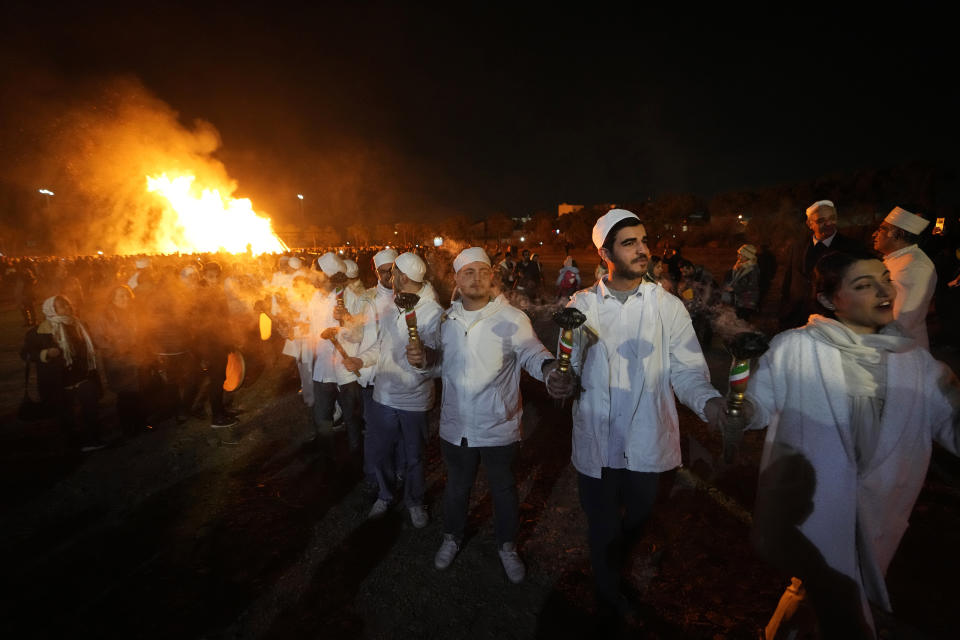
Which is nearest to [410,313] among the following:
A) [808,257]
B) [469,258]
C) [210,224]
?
[469,258]

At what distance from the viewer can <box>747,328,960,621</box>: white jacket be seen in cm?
202

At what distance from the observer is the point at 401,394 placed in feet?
12.6

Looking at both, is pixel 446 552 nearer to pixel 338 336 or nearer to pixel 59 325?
pixel 338 336

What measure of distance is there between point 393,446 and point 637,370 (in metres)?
2.48

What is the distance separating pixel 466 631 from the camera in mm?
2967

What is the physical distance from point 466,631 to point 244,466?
141 inches

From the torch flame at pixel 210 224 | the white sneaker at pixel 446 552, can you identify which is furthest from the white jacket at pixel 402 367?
the torch flame at pixel 210 224

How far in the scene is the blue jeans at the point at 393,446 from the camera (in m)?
3.94

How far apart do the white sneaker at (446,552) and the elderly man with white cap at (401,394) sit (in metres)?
0.52

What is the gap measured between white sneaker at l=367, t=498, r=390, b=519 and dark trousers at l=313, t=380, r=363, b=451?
4.32 feet

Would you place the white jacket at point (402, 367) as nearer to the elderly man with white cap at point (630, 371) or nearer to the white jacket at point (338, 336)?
the white jacket at point (338, 336)

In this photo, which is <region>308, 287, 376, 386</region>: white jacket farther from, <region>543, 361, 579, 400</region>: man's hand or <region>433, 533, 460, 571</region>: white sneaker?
<region>543, 361, 579, 400</region>: man's hand

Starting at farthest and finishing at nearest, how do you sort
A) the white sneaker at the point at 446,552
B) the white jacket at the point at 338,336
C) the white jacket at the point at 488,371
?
the white jacket at the point at 338,336 → the white sneaker at the point at 446,552 → the white jacket at the point at 488,371

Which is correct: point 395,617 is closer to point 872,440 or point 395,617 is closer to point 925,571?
point 872,440
